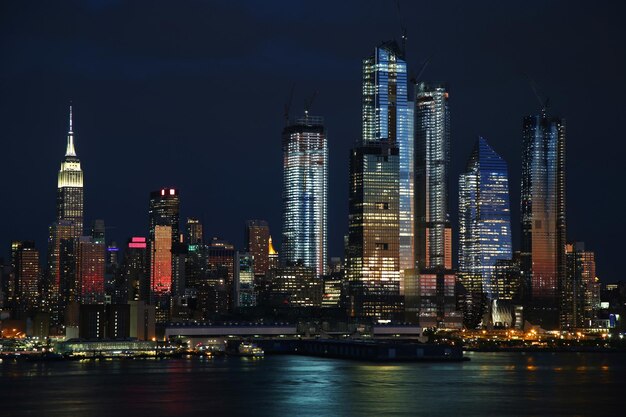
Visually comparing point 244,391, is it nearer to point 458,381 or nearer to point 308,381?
point 308,381

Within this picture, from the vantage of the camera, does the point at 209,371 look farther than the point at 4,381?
Yes

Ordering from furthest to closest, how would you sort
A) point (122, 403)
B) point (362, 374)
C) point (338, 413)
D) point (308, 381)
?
1. point (362, 374)
2. point (308, 381)
3. point (122, 403)
4. point (338, 413)

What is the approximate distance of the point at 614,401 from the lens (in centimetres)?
11619

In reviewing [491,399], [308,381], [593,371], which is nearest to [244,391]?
[308,381]

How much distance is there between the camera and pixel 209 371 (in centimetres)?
16225

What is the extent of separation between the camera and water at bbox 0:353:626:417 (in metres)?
107

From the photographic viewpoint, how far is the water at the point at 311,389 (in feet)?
352

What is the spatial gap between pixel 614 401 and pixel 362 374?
43.8 meters

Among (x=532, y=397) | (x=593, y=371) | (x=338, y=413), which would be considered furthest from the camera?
(x=593, y=371)

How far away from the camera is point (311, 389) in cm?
12825

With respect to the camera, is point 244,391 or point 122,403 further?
point 244,391

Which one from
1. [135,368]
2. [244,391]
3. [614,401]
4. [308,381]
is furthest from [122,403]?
[135,368]

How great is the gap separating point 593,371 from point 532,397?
165 feet

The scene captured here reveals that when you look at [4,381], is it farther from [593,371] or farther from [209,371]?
[593,371]
